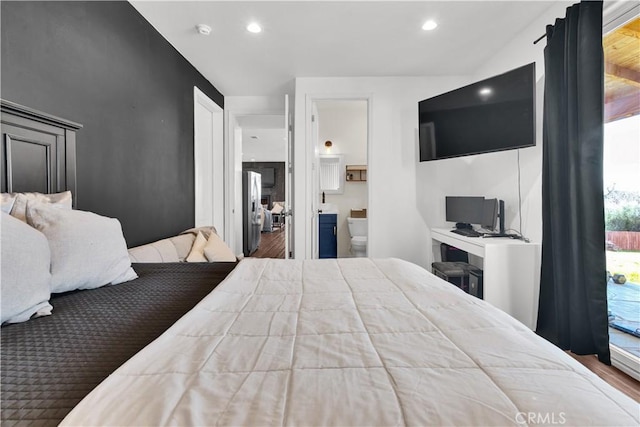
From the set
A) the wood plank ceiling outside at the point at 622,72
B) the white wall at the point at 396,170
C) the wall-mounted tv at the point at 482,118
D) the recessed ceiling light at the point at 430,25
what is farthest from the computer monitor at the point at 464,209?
the recessed ceiling light at the point at 430,25

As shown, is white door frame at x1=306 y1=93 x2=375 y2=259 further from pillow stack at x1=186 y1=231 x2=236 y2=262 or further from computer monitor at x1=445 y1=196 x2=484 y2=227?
pillow stack at x1=186 y1=231 x2=236 y2=262

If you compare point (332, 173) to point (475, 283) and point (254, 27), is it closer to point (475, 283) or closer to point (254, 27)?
point (254, 27)

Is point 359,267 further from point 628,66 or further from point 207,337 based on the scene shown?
point 628,66

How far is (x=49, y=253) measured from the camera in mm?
1004

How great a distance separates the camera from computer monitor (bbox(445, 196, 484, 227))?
9.73 ft

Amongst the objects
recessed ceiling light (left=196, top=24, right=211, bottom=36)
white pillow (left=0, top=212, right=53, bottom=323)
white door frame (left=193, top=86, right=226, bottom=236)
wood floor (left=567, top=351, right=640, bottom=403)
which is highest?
recessed ceiling light (left=196, top=24, right=211, bottom=36)

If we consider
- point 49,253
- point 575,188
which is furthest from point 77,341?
point 575,188

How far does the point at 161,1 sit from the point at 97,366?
8.26 ft

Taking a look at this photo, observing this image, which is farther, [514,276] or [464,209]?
[464,209]

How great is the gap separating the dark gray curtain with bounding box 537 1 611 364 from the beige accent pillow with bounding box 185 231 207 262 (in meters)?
2.74

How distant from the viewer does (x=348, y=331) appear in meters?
0.79

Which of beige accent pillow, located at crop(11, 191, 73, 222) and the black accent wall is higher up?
the black accent wall

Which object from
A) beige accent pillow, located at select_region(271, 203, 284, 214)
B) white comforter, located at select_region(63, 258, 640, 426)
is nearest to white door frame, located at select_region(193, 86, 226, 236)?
white comforter, located at select_region(63, 258, 640, 426)

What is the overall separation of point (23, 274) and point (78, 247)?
25 centimetres
